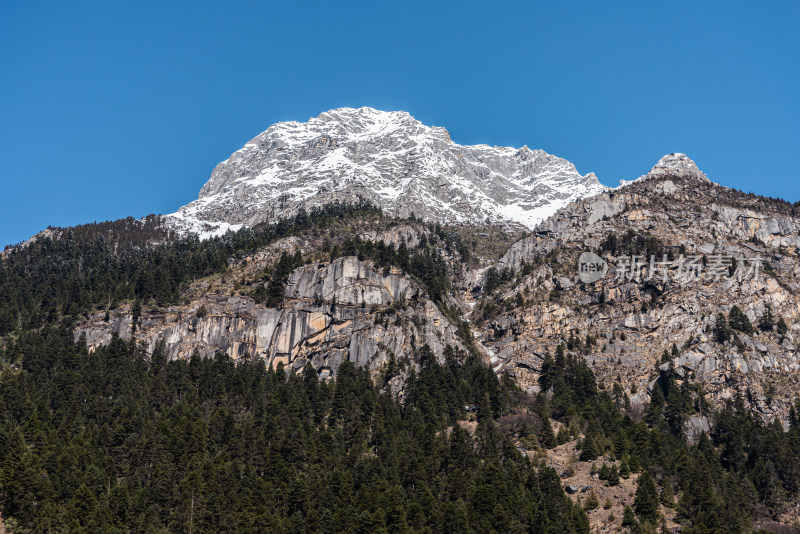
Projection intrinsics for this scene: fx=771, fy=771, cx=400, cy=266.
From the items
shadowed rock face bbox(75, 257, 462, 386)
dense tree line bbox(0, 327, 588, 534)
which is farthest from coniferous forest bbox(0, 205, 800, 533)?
shadowed rock face bbox(75, 257, 462, 386)

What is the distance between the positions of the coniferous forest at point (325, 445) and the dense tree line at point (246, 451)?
0.33 metres

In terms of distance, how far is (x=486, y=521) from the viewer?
98562mm

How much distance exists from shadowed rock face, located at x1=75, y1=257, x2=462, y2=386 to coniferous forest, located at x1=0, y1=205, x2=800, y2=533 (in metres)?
6.57

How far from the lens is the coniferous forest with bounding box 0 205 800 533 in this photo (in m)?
97.1

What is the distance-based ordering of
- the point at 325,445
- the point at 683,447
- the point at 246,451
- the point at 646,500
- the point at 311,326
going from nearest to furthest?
the point at 646,500 < the point at 246,451 < the point at 325,445 < the point at 683,447 < the point at 311,326

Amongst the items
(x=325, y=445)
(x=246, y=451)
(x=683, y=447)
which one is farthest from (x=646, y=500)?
(x=246, y=451)

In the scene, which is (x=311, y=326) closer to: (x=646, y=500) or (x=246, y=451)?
(x=246, y=451)

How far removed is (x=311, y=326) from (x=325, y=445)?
59189mm

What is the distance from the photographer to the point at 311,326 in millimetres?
183750

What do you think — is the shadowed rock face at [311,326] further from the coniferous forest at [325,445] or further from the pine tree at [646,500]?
the pine tree at [646,500]

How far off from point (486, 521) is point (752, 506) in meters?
54.4

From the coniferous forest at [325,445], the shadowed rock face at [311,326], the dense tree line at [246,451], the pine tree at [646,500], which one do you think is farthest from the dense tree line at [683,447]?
the shadowed rock face at [311,326]

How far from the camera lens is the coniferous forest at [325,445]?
9706 cm

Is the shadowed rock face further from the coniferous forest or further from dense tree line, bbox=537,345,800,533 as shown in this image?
dense tree line, bbox=537,345,800,533
